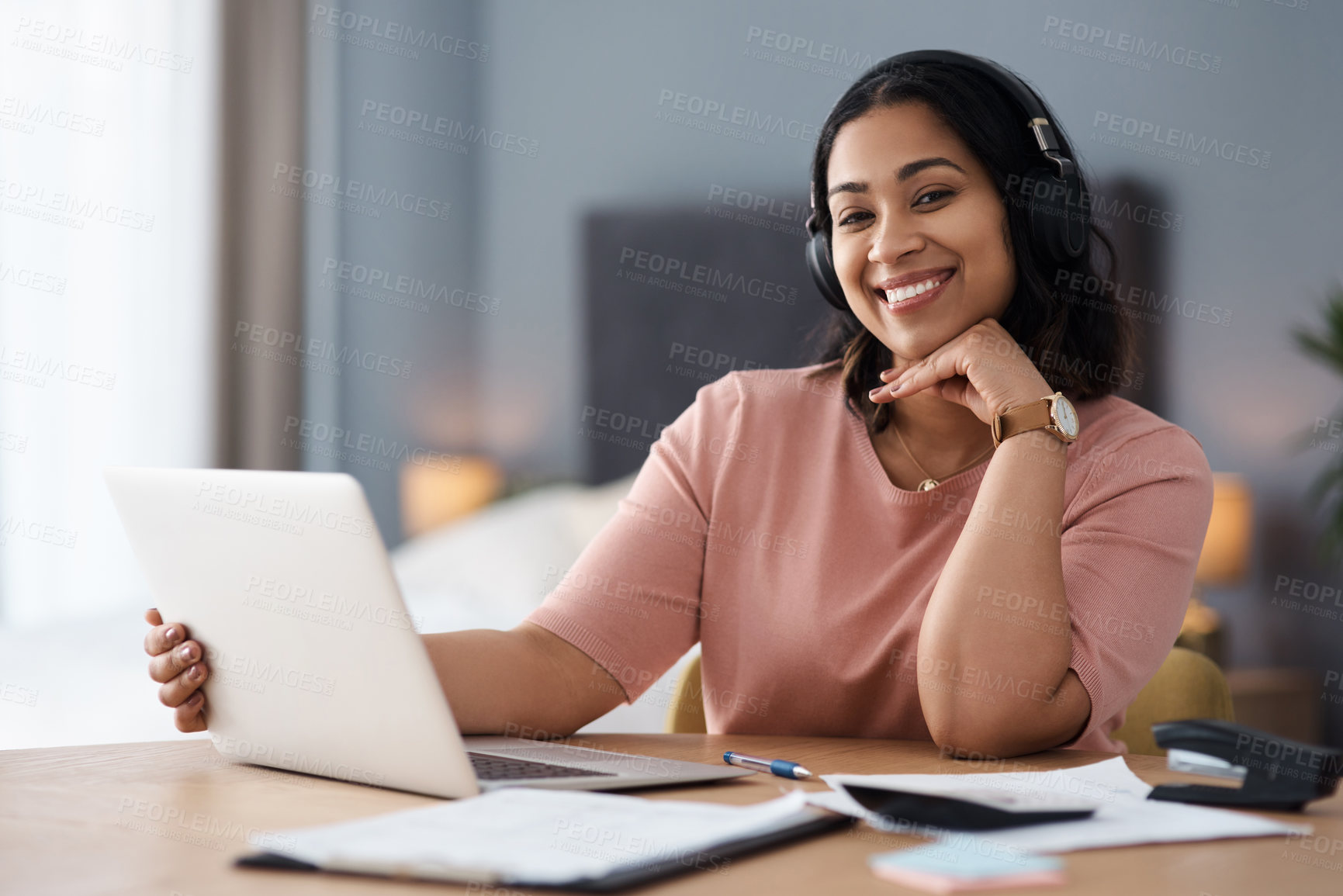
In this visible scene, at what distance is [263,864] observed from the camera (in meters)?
0.55

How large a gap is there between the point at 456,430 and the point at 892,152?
2.56 m

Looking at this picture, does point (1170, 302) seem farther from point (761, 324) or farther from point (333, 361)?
point (333, 361)

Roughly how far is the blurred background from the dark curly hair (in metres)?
0.85

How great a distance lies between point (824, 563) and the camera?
121cm

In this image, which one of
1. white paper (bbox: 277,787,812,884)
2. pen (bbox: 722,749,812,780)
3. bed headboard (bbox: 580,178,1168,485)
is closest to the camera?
white paper (bbox: 277,787,812,884)

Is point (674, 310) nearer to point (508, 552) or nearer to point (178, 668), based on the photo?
point (508, 552)

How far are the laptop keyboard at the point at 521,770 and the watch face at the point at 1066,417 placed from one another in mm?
557

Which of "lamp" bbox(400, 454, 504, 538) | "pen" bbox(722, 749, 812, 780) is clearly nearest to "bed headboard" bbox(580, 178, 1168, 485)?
"lamp" bbox(400, 454, 504, 538)

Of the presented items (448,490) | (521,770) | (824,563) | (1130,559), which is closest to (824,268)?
(824,563)

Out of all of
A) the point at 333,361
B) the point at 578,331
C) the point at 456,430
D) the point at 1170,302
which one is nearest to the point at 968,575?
the point at 1170,302

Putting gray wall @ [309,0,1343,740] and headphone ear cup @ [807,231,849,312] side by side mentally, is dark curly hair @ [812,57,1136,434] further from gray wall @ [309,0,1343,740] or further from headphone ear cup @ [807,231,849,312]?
gray wall @ [309,0,1343,740]

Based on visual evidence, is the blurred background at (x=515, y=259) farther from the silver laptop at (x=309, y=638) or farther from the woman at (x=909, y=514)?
the silver laptop at (x=309, y=638)

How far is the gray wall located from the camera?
258cm

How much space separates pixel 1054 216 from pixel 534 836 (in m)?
0.91
